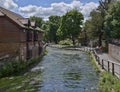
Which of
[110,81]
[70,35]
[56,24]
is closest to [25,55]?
[110,81]

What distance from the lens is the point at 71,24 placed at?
10688 cm

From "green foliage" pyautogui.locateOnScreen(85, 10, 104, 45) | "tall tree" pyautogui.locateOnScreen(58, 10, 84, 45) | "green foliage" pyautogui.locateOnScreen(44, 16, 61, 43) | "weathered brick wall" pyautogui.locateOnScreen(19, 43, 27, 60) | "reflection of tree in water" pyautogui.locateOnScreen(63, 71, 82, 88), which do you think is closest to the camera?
"reflection of tree in water" pyautogui.locateOnScreen(63, 71, 82, 88)

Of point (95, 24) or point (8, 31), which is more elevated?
point (95, 24)

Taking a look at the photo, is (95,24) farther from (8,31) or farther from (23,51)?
(8,31)

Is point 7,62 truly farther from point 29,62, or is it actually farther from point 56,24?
point 56,24

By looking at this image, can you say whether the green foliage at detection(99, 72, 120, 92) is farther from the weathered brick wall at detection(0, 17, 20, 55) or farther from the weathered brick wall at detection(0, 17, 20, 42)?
the weathered brick wall at detection(0, 17, 20, 42)

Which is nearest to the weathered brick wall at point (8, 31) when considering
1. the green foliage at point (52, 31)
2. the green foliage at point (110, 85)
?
the green foliage at point (110, 85)

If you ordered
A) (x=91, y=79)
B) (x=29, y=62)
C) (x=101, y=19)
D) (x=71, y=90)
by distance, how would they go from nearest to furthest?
(x=71, y=90) → (x=91, y=79) → (x=29, y=62) → (x=101, y=19)

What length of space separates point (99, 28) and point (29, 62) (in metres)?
37.9

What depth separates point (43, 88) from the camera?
2570cm

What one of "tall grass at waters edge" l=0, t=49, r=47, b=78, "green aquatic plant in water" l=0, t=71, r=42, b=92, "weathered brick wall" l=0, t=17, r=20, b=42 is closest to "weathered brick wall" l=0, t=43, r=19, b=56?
"weathered brick wall" l=0, t=17, r=20, b=42

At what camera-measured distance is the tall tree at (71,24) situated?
350ft

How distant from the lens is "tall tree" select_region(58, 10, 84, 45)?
350 ft

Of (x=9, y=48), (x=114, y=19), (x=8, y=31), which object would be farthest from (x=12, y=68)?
(x=114, y=19)
